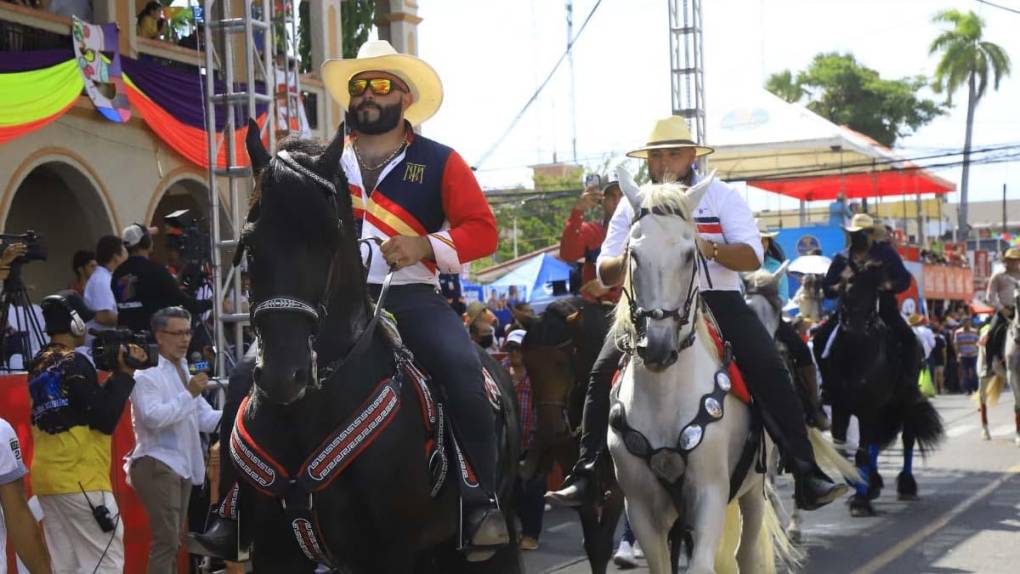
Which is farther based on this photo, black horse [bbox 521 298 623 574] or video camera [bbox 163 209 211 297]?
video camera [bbox 163 209 211 297]

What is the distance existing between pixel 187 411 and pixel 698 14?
42.5 ft

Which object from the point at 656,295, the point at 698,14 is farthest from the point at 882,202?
the point at 656,295

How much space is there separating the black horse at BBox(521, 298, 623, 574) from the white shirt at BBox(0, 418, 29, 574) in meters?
4.74

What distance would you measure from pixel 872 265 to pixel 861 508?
2448 mm

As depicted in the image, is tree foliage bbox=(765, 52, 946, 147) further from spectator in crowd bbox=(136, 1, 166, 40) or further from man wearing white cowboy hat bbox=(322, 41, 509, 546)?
man wearing white cowboy hat bbox=(322, 41, 509, 546)

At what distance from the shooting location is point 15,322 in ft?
35.8

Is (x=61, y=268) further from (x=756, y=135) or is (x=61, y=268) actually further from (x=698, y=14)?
(x=756, y=135)

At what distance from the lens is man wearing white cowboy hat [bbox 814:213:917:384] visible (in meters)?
13.8

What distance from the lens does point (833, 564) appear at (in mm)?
10641

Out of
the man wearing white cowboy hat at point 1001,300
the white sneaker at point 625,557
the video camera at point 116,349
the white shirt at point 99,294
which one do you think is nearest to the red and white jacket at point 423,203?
the video camera at point 116,349

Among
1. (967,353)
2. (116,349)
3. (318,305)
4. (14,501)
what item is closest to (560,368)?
(116,349)

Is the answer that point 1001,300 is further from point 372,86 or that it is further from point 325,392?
point 325,392

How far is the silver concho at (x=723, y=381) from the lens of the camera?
7.02m

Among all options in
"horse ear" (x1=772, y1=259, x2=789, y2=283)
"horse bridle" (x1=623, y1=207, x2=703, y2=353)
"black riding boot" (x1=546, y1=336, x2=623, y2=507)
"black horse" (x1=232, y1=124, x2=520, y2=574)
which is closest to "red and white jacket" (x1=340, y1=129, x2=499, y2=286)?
"black horse" (x1=232, y1=124, x2=520, y2=574)
